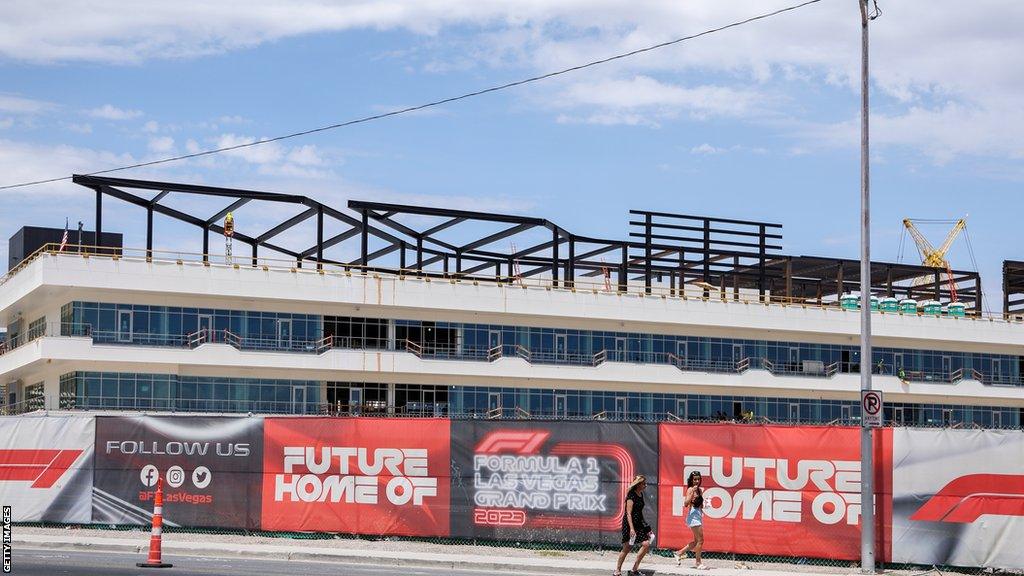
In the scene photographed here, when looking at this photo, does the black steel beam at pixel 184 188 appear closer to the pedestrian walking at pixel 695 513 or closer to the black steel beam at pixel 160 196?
the black steel beam at pixel 160 196

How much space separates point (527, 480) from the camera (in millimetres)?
24656

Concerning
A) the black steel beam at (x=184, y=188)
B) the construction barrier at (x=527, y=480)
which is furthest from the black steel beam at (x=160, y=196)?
the construction barrier at (x=527, y=480)

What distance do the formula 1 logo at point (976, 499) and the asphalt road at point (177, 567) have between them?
837 cm

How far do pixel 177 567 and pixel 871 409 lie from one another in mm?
12626

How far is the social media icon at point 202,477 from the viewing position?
26172 mm

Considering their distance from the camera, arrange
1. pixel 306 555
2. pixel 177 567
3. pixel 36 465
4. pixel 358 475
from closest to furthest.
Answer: pixel 177 567 → pixel 306 555 → pixel 358 475 → pixel 36 465

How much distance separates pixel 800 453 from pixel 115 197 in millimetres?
46559

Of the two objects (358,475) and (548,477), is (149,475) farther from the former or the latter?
(548,477)

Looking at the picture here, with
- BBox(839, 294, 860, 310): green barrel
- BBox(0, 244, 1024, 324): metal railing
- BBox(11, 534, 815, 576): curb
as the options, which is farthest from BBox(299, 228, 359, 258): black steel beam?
BBox(11, 534, 815, 576): curb

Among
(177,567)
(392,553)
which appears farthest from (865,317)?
(177,567)

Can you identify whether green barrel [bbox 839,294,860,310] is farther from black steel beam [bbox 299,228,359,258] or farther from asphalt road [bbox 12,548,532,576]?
asphalt road [bbox 12,548,532,576]

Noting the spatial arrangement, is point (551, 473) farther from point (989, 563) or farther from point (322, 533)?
point (989, 563)

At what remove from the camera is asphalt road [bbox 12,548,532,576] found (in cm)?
1983

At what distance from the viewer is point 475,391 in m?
70.6
